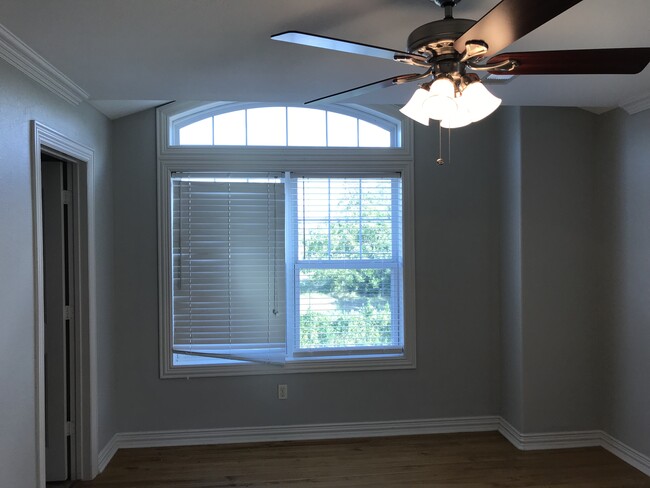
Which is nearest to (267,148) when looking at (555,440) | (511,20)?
(511,20)

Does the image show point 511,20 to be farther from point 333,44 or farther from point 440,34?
point 333,44

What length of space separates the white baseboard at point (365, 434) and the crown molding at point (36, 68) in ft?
7.73

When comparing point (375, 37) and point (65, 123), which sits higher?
point (375, 37)

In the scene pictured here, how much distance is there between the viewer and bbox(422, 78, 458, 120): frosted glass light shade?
5.38 feet

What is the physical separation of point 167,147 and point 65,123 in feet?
3.13

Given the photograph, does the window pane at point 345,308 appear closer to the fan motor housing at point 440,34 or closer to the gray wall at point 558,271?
the gray wall at point 558,271

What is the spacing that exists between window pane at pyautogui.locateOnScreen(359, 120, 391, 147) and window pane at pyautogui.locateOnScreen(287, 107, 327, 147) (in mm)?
295

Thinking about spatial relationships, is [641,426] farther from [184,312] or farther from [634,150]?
[184,312]

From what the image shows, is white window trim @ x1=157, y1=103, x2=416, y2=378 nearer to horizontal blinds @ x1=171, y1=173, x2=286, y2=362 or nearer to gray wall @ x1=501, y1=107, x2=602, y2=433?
horizontal blinds @ x1=171, y1=173, x2=286, y2=362

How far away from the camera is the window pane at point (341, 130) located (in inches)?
162

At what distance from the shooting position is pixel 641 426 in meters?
3.45

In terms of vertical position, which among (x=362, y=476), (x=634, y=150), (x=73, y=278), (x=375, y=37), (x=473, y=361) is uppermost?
(x=375, y=37)

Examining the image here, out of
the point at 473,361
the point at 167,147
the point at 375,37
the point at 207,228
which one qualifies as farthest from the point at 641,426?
the point at 167,147

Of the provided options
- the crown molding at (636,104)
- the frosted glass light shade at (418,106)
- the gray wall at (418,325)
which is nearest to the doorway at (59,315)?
the gray wall at (418,325)
